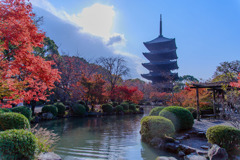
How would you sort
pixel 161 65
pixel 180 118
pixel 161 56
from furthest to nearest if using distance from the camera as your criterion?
pixel 161 56 < pixel 161 65 < pixel 180 118

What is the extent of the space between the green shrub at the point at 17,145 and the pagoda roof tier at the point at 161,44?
28.1m

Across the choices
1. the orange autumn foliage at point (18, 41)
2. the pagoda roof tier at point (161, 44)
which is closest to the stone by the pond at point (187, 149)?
the orange autumn foliage at point (18, 41)

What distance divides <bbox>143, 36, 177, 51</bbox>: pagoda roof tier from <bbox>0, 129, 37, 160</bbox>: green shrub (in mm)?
28105

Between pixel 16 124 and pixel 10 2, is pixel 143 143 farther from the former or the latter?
pixel 10 2

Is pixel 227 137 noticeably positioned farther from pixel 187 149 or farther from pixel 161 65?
pixel 161 65

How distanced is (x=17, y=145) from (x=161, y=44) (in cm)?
2933

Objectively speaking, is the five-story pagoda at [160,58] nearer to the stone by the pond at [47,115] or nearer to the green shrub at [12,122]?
the stone by the pond at [47,115]

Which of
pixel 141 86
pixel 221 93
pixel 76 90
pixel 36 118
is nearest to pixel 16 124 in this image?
pixel 36 118

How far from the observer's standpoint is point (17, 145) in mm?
2672

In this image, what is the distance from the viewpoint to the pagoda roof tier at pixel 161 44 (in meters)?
28.5

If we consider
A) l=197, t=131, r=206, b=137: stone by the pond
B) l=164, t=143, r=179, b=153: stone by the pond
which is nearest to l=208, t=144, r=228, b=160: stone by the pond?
l=164, t=143, r=179, b=153: stone by the pond

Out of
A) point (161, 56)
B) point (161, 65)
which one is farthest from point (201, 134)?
point (161, 56)

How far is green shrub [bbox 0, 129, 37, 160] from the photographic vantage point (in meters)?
2.61

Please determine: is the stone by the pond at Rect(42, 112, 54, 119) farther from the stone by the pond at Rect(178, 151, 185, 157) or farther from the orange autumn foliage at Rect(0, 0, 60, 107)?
the stone by the pond at Rect(178, 151, 185, 157)
